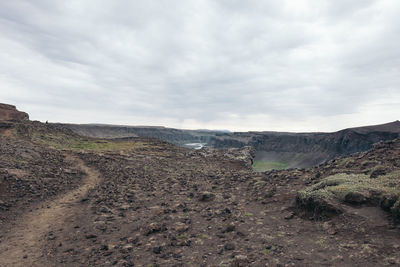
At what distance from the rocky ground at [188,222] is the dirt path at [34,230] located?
5 cm

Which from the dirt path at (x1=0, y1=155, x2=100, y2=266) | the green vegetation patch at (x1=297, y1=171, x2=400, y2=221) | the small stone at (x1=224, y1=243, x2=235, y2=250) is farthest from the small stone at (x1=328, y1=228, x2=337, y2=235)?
the dirt path at (x1=0, y1=155, x2=100, y2=266)

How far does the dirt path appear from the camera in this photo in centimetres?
954

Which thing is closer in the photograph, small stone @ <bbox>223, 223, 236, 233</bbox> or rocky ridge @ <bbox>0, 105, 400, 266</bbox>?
rocky ridge @ <bbox>0, 105, 400, 266</bbox>

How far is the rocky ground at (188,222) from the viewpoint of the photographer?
8023 millimetres

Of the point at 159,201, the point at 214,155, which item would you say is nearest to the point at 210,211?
the point at 159,201

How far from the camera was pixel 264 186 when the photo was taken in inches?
696

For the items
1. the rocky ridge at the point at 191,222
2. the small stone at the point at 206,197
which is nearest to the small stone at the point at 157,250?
the rocky ridge at the point at 191,222

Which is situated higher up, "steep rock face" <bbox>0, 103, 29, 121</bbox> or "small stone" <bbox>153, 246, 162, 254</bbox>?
"steep rock face" <bbox>0, 103, 29, 121</bbox>

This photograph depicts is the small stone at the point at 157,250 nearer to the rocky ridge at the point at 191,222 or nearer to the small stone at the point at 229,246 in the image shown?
the rocky ridge at the point at 191,222

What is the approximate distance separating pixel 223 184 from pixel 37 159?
22228 mm

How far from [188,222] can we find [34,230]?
28.4 ft

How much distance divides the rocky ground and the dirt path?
5cm

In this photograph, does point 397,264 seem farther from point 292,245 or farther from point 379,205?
point 379,205

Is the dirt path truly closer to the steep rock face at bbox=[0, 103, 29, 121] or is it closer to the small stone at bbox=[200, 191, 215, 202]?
the small stone at bbox=[200, 191, 215, 202]
